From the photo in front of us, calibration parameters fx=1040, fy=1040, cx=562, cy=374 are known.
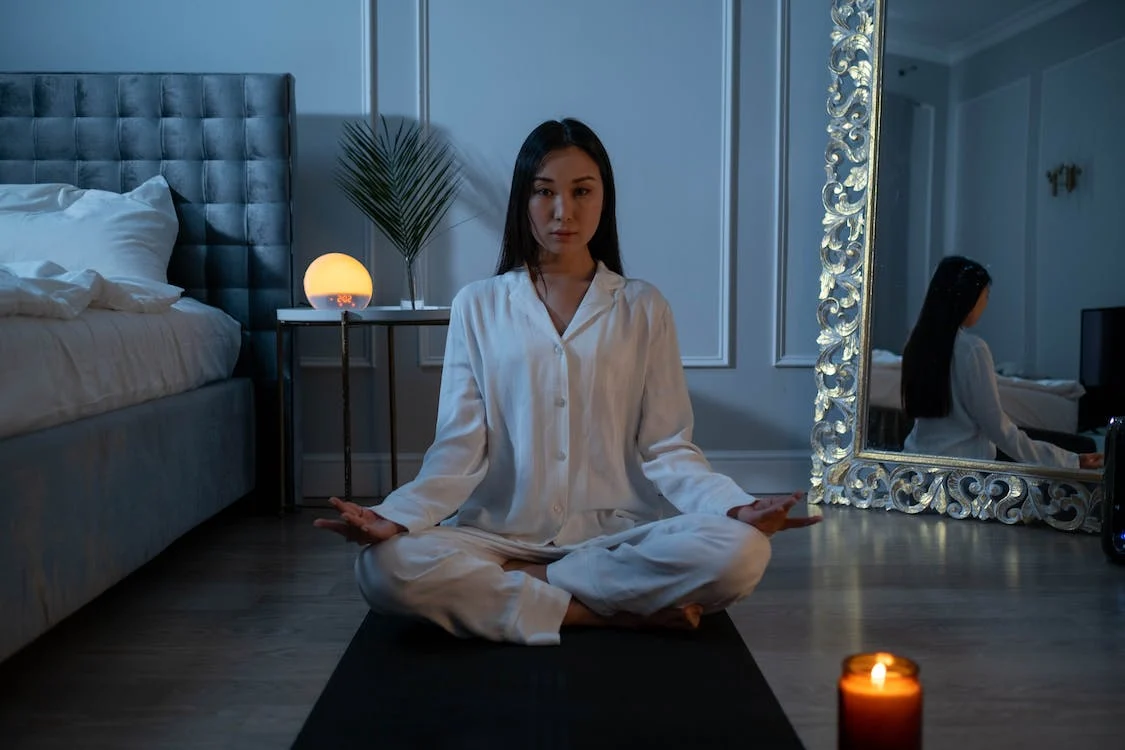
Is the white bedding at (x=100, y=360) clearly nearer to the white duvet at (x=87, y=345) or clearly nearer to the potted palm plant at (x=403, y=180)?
the white duvet at (x=87, y=345)

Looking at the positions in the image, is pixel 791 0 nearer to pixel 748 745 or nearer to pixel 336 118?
pixel 336 118

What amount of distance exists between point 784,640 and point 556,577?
0.47 meters

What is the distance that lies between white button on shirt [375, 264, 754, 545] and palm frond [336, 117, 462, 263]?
4.60 feet

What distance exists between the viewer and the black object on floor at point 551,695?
1480mm

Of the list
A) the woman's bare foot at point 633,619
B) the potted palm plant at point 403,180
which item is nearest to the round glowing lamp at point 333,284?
the potted palm plant at point 403,180

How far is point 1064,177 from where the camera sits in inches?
126

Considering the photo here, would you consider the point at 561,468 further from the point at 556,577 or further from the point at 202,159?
the point at 202,159

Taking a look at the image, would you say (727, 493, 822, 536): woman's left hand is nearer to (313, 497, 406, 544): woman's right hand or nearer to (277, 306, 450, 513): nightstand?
(313, 497, 406, 544): woman's right hand

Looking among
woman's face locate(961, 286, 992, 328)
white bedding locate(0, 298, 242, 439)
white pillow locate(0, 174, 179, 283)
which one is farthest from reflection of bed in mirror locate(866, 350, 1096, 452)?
white pillow locate(0, 174, 179, 283)

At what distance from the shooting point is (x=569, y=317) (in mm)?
2127

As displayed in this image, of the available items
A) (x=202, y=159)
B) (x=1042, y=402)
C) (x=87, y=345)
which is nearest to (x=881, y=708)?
Result: (x=87, y=345)

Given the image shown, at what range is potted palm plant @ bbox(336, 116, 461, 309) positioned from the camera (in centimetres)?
346

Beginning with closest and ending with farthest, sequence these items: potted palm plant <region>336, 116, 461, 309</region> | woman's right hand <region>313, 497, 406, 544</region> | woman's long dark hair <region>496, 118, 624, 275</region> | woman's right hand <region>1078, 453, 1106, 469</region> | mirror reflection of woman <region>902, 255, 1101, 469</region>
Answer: woman's right hand <region>313, 497, 406, 544</region>, woman's long dark hair <region>496, 118, 624, 275</region>, woman's right hand <region>1078, 453, 1106, 469</region>, mirror reflection of woman <region>902, 255, 1101, 469</region>, potted palm plant <region>336, 116, 461, 309</region>

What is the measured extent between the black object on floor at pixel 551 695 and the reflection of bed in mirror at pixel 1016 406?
175 centimetres
